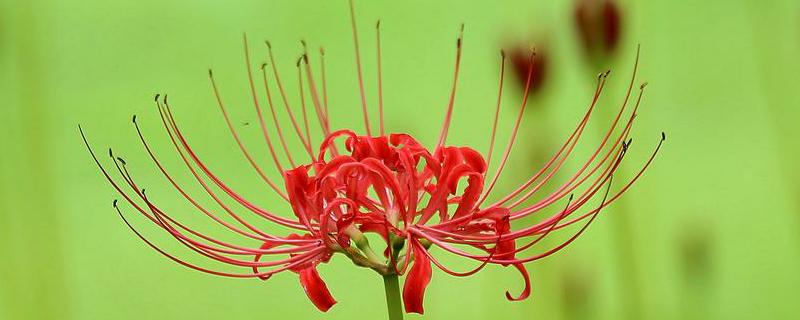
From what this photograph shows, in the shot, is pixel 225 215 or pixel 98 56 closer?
pixel 225 215

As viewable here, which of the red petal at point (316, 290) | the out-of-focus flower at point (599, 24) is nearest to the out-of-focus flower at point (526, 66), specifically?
the out-of-focus flower at point (599, 24)

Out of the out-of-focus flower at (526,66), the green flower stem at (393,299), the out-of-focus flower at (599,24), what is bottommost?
the green flower stem at (393,299)

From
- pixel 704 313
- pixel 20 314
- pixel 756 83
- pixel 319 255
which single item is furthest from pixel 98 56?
pixel 319 255

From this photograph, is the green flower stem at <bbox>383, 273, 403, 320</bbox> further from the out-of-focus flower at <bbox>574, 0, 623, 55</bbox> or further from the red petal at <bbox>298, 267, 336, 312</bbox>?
the out-of-focus flower at <bbox>574, 0, 623, 55</bbox>

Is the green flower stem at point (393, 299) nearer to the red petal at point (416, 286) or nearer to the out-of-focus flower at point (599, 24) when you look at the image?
the red petal at point (416, 286)

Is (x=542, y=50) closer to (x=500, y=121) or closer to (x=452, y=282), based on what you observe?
(x=452, y=282)

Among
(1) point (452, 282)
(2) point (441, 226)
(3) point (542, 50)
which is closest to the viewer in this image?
(2) point (441, 226)

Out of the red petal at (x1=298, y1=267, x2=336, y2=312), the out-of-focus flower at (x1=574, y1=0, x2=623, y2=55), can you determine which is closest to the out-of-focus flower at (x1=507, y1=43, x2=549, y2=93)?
the out-of-focus flower at (x1=574, y1=0, x2=623, y2=55)
